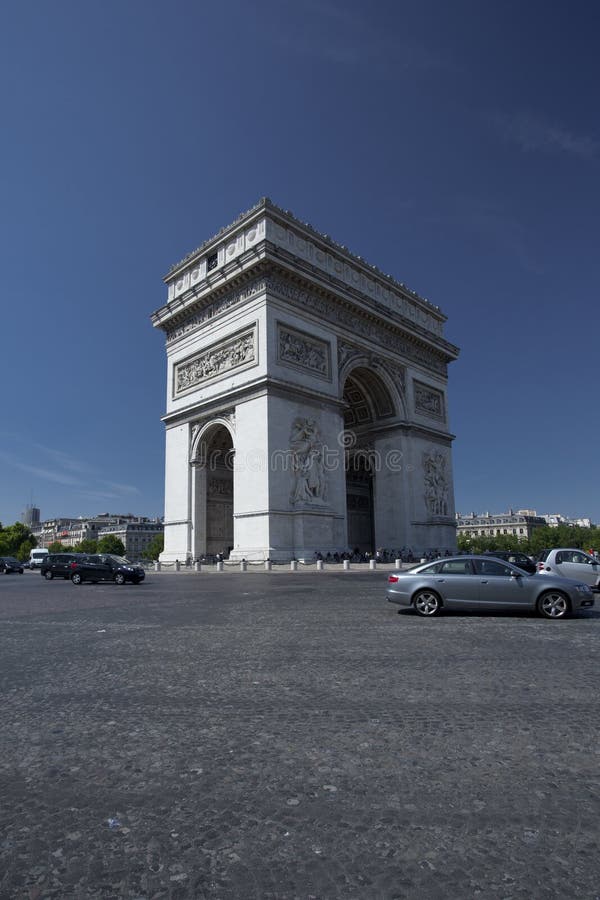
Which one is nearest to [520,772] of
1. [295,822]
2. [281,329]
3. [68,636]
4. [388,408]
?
[295,822]

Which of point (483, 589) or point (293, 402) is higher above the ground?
point (293, 402)

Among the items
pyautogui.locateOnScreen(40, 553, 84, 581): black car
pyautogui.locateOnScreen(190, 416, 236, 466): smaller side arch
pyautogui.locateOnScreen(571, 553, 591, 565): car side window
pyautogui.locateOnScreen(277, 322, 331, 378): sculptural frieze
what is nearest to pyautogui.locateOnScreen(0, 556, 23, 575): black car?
pyautogui.locateOnScreen(40, 553, 84, 581): black car

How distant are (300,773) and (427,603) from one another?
23.8 ft

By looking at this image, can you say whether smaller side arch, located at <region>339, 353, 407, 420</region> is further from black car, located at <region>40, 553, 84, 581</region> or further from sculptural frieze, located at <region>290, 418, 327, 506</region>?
black car, located at <region>40, 553, 84, 581</region>

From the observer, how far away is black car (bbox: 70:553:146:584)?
2144 cm

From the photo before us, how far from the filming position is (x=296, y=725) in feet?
12.4

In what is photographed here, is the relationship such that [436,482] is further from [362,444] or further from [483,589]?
[483,589]

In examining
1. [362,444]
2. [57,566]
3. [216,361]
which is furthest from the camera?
[362,444]

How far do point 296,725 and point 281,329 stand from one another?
26907 mm

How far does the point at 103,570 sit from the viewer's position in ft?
74.3

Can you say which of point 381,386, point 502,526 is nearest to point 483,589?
point 381,386

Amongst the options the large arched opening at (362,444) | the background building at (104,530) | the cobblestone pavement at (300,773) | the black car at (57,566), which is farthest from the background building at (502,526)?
the cobblestone pavement at (300,773)

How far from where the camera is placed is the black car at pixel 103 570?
21438mm

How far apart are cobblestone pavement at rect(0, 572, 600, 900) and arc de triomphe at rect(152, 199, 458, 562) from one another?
70.7 ft
